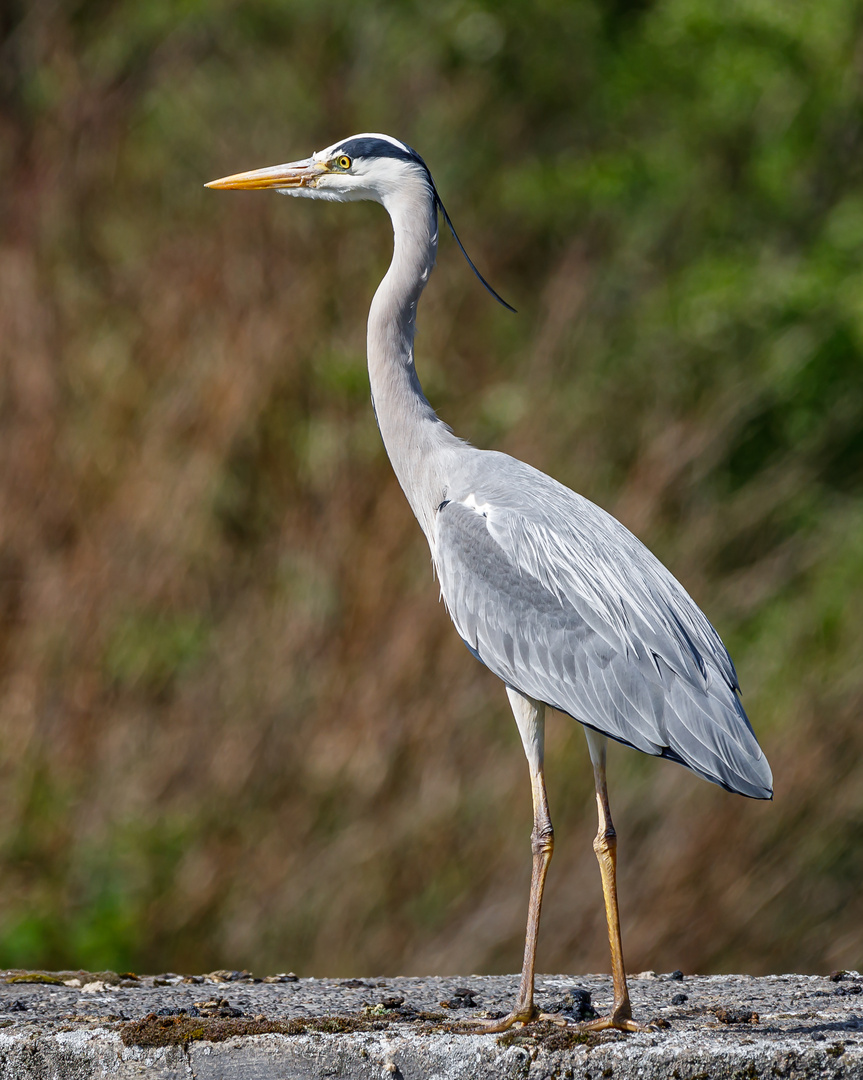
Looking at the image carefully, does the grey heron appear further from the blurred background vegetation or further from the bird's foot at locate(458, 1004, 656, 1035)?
the blurred background vegetation

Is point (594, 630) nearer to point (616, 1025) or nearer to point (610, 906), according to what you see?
point (610, 906)

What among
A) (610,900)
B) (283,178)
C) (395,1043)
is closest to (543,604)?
(610,900)

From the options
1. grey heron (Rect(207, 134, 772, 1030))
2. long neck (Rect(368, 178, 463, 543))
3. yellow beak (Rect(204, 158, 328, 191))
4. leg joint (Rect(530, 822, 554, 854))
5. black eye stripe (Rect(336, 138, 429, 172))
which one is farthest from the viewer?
yellow beak (Rect(204, 158, 328, 191))

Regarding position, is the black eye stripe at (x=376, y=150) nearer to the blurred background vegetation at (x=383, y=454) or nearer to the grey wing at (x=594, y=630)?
the grey wing at (x=594, y=630)

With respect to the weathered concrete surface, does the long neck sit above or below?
above

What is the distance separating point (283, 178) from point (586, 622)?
189 centimetres

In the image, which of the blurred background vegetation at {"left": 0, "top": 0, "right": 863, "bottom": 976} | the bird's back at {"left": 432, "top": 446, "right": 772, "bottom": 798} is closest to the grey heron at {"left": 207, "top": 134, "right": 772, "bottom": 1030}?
the bird's back at {"left": 432, "top": 446, "right": 772, "bottom": 798}

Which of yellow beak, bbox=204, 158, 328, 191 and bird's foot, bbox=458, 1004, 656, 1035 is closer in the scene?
bird's foot, bbox=458, 1004, 656, 1035

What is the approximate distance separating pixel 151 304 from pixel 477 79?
389cm

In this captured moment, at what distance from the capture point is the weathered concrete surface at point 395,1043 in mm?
2801

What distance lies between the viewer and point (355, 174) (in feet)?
14.2

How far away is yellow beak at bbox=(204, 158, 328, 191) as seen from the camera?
4.39 m

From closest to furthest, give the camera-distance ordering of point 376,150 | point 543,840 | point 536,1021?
point 536,1021 → point 543,840 → point 376,150

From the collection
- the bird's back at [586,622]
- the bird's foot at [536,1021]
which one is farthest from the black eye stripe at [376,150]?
the bird's foot at [536,1021]
